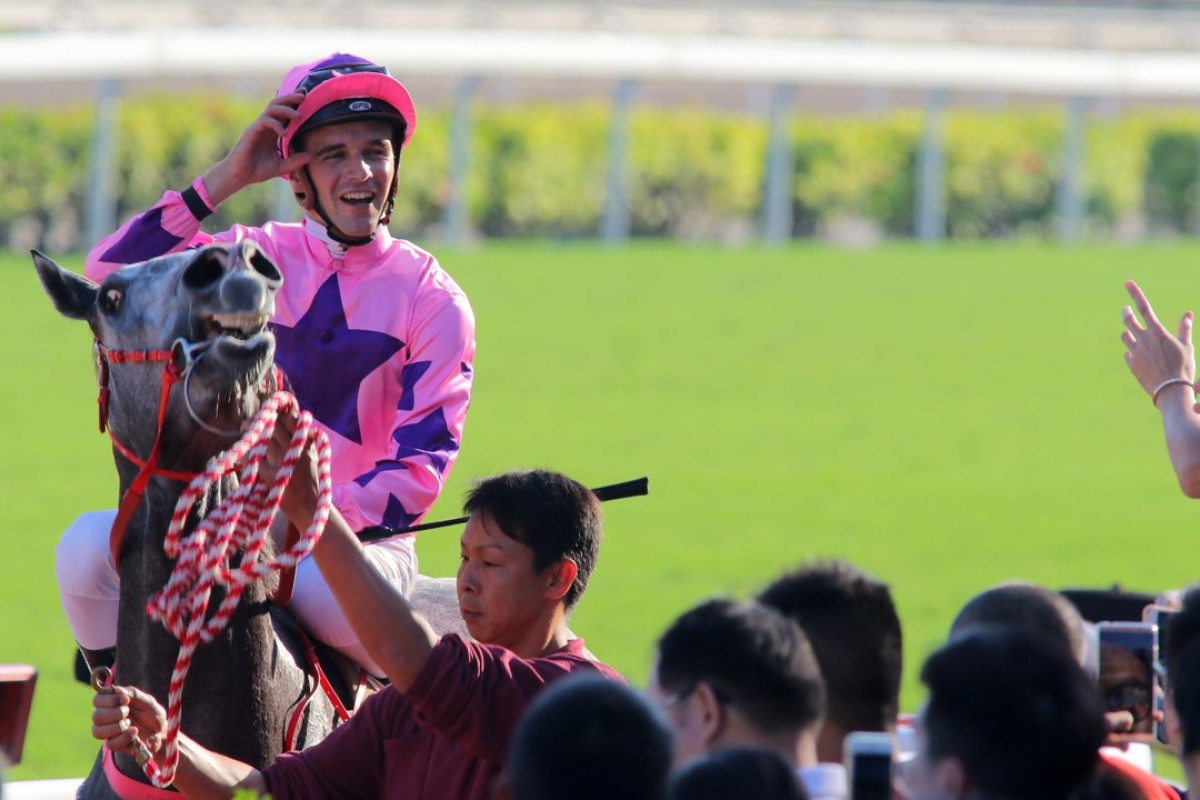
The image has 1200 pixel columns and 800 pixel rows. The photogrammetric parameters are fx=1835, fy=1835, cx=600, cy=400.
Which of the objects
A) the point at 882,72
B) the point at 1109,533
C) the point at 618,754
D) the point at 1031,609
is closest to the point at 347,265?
the point at 1031,609

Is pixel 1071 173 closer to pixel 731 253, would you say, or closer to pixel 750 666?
pixel 731 253

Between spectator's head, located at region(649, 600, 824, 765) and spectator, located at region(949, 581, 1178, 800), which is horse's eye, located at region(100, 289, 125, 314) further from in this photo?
spectator, located at region(949, 581, 1178, 800)

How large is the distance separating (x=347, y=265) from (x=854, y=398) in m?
11.1

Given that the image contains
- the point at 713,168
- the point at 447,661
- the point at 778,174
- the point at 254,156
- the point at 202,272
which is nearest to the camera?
the point at 447,661

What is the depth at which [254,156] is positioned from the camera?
12.1 feet

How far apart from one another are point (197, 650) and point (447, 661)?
58 centimetres

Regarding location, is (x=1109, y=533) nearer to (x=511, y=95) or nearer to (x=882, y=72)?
(x=882, y=72)

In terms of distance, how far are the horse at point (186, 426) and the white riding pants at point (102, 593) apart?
5.8 inches

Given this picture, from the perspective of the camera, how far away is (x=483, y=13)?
2761cm

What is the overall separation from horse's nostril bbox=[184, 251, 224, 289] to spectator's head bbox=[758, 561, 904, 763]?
975mm

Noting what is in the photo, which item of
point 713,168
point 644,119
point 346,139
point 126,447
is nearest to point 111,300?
point 126,447

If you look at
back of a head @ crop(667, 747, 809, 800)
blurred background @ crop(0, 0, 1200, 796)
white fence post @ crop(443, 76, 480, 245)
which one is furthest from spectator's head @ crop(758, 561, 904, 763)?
white fence post @ crop(443, 76, 480, 245)

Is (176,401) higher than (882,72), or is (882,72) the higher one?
(882,72)

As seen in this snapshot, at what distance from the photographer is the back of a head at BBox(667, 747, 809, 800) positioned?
1964 mm
